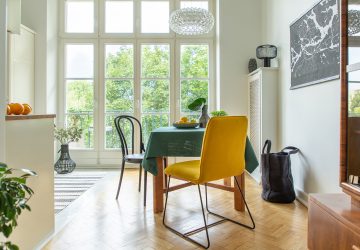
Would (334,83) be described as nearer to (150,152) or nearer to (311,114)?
(311,114)

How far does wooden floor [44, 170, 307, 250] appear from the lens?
1.92 metres

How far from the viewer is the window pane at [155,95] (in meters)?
4.70

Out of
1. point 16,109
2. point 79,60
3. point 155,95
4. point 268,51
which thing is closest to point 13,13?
point 16,109

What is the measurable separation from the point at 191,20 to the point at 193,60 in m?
1.46

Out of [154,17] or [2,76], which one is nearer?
[2,76]

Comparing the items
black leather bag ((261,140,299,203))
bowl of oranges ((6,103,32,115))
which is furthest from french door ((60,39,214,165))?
bowl of oranges ((6,103,32,115))

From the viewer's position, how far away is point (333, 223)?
1.34m

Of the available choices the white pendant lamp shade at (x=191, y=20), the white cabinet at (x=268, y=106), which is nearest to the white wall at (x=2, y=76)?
the white pendant lamp shade at (x=191, y=20)

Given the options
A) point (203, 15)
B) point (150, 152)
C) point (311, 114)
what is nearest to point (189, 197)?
point (150, 152)

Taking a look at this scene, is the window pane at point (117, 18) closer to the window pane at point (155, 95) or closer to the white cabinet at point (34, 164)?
the window pane at point (155, 95)

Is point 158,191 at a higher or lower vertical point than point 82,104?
lower

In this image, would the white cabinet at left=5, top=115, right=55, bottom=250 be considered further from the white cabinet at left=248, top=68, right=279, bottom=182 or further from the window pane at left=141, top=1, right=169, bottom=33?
the window pane at left=141, top=1, right=169, bottom=33

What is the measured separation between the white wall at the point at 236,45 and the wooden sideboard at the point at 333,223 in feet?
9.61

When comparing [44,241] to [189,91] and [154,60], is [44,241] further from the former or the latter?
[154,60]
